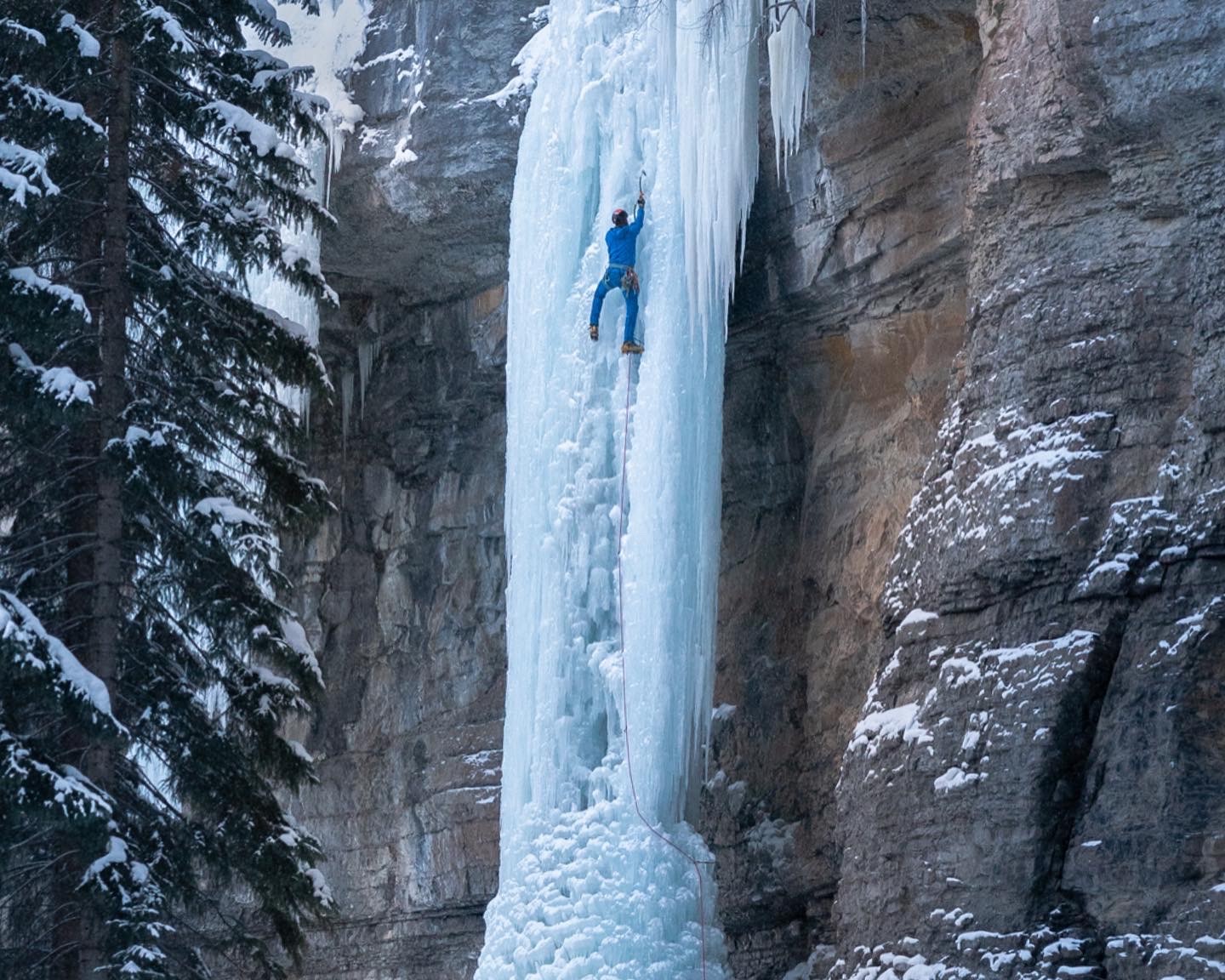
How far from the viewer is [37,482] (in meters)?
11.2

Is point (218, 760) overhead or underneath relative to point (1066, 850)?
overhead

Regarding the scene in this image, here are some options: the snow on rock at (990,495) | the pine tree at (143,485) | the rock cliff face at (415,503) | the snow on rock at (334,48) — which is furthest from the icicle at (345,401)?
the snow on rock at (990,495)

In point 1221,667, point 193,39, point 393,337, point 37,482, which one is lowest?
point 1221,667

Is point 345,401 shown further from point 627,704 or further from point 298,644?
point 298,644

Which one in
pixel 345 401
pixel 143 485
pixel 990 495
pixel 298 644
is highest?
pixel 345 401

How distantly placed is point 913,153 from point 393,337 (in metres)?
6.21

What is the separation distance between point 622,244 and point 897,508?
8.45 feet

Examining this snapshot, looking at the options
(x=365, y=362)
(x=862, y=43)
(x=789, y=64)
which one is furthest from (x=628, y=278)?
(x=365, y=362)

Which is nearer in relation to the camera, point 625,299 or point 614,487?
point 614,487

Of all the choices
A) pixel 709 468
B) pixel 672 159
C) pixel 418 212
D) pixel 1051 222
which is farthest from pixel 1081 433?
pixel 418 212

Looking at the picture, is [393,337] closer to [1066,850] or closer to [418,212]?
[418,212]

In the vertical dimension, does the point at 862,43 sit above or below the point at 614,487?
above

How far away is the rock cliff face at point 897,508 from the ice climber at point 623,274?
114 centimetres

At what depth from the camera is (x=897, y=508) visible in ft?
46.6
